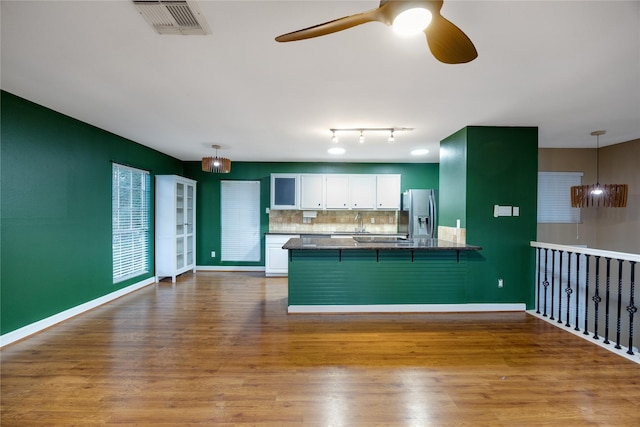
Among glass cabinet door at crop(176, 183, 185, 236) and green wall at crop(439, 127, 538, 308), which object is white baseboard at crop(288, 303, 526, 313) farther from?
glass cabinet door at crop(176, 183, 185, 236)

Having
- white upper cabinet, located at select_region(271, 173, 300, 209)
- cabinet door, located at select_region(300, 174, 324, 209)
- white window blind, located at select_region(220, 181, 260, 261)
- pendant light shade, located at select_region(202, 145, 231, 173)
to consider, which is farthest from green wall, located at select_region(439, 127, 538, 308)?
white window blind, located at select_region(220, 181, 260, 261)

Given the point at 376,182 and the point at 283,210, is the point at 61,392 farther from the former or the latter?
the point at 376,182

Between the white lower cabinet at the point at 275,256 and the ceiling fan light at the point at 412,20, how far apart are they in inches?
→ 192

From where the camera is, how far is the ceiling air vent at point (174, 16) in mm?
1587

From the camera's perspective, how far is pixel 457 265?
3828 millimetres

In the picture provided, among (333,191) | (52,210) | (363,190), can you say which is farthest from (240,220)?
(52,210)

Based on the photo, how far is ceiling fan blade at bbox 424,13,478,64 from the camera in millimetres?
1334

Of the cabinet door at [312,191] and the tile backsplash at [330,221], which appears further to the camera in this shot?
the tile backsplash at [330,221]

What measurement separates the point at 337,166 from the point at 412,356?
4407 millimetres

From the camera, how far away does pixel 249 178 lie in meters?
6.41

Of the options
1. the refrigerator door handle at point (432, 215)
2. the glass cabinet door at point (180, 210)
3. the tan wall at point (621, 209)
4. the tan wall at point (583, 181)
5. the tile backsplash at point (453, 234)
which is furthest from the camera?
the glass cabinet door at point (180, 210)

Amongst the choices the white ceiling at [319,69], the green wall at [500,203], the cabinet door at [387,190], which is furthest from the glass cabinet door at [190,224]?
the green wall at [500,203]

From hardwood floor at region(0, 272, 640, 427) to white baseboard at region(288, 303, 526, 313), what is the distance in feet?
0.51

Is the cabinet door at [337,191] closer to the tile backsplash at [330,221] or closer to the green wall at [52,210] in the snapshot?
the tile backsplash at [330,221]
